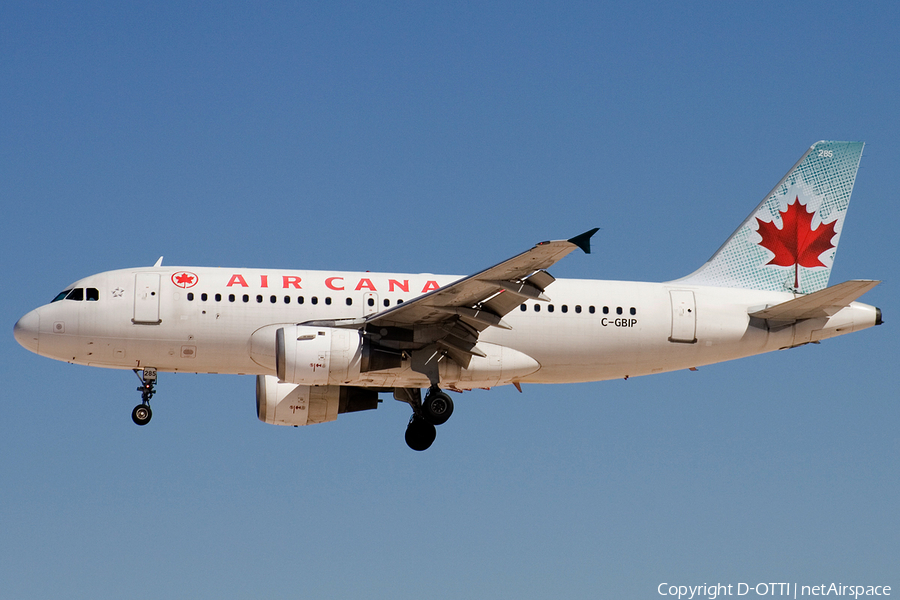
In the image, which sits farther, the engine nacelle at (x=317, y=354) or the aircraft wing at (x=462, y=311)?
the engine nacelle at (x=317, y=354)

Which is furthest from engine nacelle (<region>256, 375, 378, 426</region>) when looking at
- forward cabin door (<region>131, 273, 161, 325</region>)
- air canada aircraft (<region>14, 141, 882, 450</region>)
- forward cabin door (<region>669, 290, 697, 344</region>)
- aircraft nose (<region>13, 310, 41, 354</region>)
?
forward cabin door (<region>669, 290, 697, 344</region>)

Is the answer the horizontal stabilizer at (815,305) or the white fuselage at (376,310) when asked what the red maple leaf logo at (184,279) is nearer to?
the white fuselage at (376,310)

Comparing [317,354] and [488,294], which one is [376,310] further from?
[488,294]

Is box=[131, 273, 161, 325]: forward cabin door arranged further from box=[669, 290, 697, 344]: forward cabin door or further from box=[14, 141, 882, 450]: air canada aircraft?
box=[669, 290, 697, 344]: forward cabin door

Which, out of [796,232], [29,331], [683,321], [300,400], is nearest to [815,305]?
[683,321]

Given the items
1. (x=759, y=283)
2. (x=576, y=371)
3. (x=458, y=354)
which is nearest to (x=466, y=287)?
(x=458, y=354)

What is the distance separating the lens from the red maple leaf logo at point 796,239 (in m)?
33.8

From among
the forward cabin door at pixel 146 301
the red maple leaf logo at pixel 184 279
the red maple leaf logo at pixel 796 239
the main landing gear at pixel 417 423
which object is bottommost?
the main landing gear at pixel 417 423

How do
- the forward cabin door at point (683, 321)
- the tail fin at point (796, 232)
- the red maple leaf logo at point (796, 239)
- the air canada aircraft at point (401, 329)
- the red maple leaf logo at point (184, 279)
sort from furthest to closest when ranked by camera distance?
1. the red maple leaf logo at point (796, 239)
2. the tail fin at point (796, 232)
3. the forward cabin door at point (683, 321)
4. the red maple leaf logo at point (184, 279)
5. the air canada aircraft at point (401, 329)

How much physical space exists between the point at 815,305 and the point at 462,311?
9256mm

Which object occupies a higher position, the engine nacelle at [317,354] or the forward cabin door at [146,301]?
the forward cabin door at [146,301]

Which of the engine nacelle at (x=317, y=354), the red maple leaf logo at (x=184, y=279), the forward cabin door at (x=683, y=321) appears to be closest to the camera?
the engine nacelle at (x=317, y=354)

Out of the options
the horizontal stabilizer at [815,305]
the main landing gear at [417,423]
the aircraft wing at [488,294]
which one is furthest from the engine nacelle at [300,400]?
the horizontal stabilizer at [815,305]

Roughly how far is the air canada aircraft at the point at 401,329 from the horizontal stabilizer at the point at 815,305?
0.14ft
